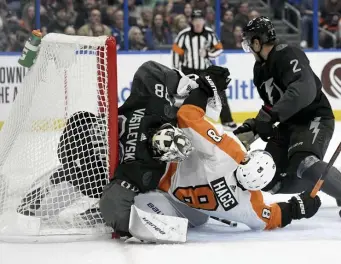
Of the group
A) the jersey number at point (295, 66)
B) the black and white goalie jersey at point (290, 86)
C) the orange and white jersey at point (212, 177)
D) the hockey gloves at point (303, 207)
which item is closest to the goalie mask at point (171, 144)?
the orange and white jersey at point (212, 177)

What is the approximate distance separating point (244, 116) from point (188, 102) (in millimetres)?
4824

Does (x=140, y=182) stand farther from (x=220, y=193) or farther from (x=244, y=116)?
(x=244, y=116)

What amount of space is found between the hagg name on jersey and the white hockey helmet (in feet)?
0.26

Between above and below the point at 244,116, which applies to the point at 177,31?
above

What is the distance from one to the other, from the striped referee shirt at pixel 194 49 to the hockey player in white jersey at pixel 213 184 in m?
4.48

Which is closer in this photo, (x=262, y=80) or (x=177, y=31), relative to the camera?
(x=262, y=80)

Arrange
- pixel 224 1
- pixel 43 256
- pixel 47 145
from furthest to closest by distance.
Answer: pixel 224 1 → pixel 47 145 → pixel 43 256

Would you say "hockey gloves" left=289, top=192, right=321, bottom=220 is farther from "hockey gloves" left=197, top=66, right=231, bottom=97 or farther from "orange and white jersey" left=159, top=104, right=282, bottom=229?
"hockey gloves" left=197, top=66, right=231, bottom=97

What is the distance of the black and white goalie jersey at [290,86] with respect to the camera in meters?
3.98

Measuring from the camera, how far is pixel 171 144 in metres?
3.41

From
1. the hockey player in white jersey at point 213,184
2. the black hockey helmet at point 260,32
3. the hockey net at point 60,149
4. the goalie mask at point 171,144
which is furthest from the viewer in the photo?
the black hockey helmet at point 260,32

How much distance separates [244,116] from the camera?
8.48 metres

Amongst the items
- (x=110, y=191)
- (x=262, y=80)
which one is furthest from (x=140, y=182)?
(x=262, y=80)

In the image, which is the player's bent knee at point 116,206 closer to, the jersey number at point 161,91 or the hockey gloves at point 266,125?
the jersey number at point 161,91
